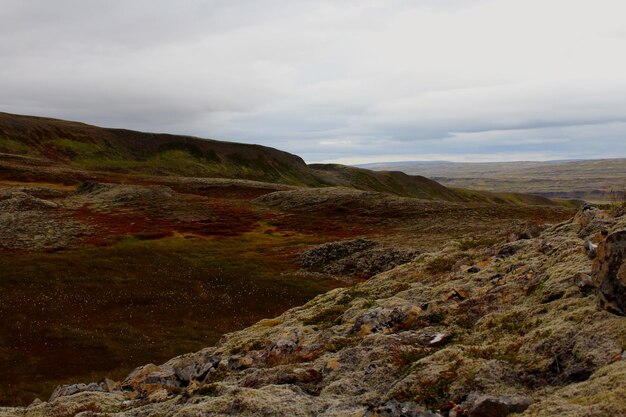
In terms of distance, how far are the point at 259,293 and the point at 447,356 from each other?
1646 inches

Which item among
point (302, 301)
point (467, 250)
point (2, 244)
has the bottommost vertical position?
point (302, 301)

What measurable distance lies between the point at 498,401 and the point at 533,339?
340 centimetres

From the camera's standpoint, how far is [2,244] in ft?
220

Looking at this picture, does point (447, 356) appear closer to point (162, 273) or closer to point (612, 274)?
point (612, 274)

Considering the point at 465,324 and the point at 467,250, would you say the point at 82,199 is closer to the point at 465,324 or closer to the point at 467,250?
the point at 467,250

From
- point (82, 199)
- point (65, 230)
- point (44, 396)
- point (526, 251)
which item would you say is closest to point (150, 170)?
point (82, 199)

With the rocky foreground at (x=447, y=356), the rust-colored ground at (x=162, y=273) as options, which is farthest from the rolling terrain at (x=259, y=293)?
the rust-colored ground at (x=162, y=273)

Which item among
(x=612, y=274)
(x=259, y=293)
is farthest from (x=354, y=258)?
(x=612, y=274)

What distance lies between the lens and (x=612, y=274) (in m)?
12.1

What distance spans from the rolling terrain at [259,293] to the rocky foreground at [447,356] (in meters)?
0.09

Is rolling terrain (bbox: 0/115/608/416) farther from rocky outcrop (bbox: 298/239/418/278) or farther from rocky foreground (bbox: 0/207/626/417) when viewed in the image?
rocky outcrop (bbox: 298/239/418/278)

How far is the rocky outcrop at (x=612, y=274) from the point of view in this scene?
38.2 ft

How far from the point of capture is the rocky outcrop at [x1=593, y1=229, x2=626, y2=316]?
11.6 m

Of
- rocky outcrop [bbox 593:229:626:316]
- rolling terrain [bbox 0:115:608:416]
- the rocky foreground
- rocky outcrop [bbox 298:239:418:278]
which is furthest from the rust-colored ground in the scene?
rocky outcrop [bbox 593:229:626:316]
